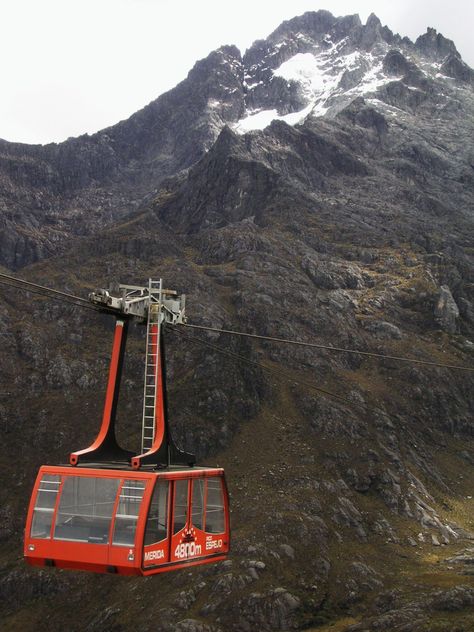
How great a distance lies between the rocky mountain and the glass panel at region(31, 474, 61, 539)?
15.7 meters

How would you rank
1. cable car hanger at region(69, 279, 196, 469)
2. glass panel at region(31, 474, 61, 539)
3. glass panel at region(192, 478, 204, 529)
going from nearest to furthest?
glass panel at region(31, 474, 61, 539) < glass panel at region(192, 478, 204, 529) < cable car hanger at region(69, 279, 196, 469)

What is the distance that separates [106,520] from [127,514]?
81cm

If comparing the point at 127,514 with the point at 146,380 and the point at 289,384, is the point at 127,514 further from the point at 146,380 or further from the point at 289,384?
the point at 289,384

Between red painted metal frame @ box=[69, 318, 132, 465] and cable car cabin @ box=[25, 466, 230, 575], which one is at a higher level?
red painted metal frame @ box=[69, 318, 132, 465]

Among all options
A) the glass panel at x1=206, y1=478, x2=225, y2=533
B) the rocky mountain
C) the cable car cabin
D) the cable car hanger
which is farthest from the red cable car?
the rocky mountain

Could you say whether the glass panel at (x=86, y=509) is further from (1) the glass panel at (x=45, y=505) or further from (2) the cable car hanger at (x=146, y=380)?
(2) the cable car hanger at (x=146, y=380)

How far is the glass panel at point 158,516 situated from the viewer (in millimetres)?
23844

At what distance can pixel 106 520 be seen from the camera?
23484 millimetres

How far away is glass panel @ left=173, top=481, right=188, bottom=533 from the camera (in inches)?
1006

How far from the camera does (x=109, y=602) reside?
54.5m

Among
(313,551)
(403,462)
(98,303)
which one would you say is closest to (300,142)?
(403,462)

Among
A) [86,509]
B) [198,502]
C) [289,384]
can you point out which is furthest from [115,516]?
[289,384]

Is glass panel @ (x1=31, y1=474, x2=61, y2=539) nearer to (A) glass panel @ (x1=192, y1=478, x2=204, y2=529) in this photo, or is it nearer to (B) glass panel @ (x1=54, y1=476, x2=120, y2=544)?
Answer: (B) glass panel @ (x1=54, y1=476, x2=120, y2=544)

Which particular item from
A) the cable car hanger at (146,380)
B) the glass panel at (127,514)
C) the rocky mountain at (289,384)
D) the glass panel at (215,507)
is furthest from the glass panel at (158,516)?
the rocky mountain at (289,384)
